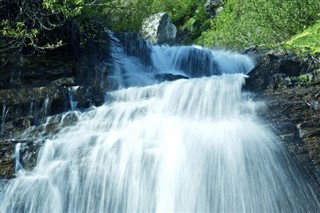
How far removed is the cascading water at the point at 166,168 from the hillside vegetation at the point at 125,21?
263 centimetres

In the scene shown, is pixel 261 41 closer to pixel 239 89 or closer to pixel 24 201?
pixel 239 89

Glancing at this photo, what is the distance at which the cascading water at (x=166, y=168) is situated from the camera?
660 cm

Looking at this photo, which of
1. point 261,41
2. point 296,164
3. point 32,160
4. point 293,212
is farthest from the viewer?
point 261,41

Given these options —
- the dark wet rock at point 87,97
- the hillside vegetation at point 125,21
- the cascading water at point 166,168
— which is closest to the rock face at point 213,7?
the hillside vegetation at point 125,21

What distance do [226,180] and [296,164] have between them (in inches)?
44.4

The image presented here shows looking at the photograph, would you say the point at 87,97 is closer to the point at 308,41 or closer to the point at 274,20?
A: the point at 308,41

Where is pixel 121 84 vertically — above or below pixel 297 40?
below

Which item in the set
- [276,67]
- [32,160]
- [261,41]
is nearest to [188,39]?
[261,41]

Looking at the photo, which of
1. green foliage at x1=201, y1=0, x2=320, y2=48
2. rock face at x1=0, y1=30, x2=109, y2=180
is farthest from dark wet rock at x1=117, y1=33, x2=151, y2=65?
green foliage at x1=201, y1=0, x2=320, y2=48

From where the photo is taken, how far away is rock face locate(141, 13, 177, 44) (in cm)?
2295

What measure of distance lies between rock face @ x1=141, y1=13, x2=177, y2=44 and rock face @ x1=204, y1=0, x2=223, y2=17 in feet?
13.9

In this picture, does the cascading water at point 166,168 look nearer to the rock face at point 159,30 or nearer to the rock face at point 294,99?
the rock face at point 294,99

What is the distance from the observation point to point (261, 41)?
16.1 meters

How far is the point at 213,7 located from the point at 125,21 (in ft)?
51.2
